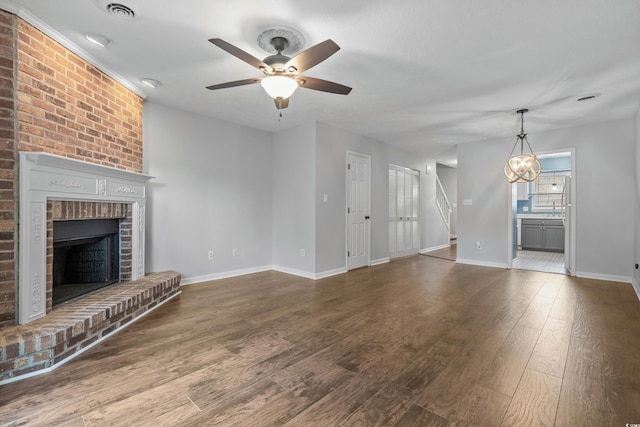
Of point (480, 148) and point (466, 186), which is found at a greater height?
point (480, 148)

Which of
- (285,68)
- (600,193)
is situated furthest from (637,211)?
(285,68)

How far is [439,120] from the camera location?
454 cm

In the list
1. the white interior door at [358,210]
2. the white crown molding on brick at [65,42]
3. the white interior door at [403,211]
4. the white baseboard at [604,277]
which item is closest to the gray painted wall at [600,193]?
the white baseboard at [604,277]

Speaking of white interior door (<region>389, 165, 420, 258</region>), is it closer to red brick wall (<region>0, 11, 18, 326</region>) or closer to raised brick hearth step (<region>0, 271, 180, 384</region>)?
raised brick hearth step (<region>0, 271, 180, 384</region>)

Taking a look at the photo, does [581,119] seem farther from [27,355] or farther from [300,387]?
[27,355]

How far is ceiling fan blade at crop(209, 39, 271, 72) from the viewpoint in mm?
1852

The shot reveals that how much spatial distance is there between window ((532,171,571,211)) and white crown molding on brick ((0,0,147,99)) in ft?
31.1

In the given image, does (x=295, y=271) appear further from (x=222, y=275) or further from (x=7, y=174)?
(x=7, y=174)

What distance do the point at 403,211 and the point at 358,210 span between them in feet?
6.20

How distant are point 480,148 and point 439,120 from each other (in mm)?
1796

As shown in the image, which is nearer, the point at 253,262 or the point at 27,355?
the point at 27,355

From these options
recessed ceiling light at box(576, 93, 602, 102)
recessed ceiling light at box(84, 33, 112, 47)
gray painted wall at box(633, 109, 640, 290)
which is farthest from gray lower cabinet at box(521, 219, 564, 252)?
recessed ceiling light at box(84, 33, 112, 47)

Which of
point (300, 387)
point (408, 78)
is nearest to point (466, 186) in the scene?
point (408, 78)

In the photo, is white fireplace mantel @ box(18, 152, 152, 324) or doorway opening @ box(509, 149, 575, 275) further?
doorway opening @ box(509, 149, 575, 275)
